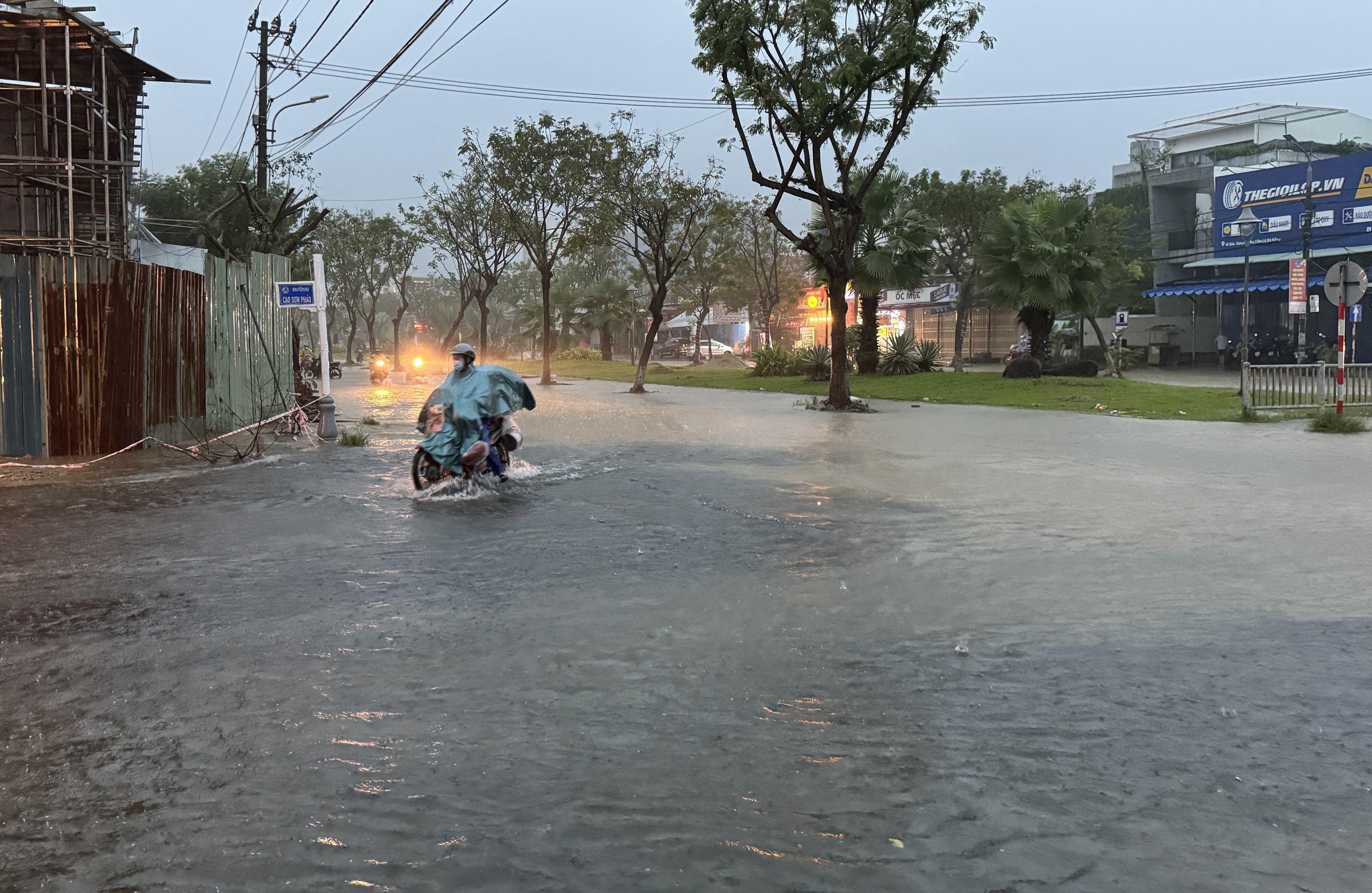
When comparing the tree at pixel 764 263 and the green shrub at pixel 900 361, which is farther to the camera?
the tree at pixel 764 263

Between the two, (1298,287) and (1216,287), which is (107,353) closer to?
(1298,287)

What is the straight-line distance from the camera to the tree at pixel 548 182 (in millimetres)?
41125

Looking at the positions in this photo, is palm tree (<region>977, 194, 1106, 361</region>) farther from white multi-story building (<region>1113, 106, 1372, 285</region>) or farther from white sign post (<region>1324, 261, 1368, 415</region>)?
white multi-story building (<region>1113, 106, 1372, 285</region>)

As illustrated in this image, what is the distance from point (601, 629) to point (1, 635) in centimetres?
310

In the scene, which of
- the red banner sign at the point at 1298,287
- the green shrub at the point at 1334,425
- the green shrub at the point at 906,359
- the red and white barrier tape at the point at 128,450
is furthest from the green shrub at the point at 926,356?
the red and white barrier tape at the point at 128,450

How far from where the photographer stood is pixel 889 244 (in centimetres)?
3781

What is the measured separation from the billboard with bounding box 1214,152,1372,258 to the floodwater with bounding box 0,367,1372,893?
43336 mm

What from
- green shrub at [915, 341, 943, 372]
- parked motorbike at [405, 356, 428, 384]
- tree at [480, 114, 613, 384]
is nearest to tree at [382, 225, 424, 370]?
parked motorbike at [405, 356, 428, 384]

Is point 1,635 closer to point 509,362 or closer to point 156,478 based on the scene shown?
point 156,478

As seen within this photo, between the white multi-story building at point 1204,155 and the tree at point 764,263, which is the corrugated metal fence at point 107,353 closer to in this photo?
the tree at point 764,263

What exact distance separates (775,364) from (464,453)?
34.2 meters

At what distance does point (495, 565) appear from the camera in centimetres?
808

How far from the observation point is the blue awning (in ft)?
160

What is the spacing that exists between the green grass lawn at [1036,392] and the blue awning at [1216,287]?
19544mm
